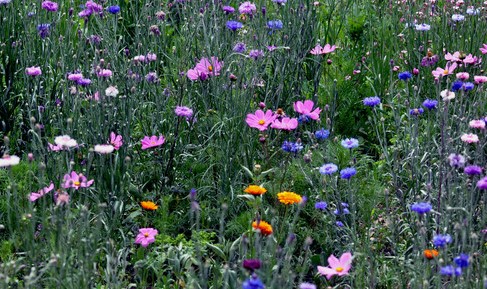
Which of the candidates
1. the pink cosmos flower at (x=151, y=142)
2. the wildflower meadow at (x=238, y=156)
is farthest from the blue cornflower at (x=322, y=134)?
the pink cosmos flower at (x=151, y=142)

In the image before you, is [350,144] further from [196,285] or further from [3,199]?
[3,199]

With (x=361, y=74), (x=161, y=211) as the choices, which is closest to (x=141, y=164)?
(x=161, y=211)

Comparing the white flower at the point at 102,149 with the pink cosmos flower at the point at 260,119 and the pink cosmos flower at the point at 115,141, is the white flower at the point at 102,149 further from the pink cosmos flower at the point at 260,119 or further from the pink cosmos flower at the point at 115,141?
the pink cosmos flower at the point at 260,119

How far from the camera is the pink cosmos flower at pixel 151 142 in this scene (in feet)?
10.6

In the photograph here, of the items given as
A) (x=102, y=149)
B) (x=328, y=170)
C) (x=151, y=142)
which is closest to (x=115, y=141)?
(x=151, y=142)

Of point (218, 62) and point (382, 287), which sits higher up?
point (218, 62)

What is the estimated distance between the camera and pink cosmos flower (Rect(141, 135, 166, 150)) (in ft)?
10.6

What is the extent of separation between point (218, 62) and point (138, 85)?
0.35 metres

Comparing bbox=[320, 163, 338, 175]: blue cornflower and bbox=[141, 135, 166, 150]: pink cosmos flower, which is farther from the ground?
bbox=[320, 163, 338, 175]: blue cornflower

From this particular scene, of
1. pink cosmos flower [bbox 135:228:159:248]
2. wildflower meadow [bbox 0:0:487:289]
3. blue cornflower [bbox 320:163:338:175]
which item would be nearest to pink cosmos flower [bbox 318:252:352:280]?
wildflower meadow [bbox 0:0:487:289]

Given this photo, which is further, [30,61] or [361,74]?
[361,74]

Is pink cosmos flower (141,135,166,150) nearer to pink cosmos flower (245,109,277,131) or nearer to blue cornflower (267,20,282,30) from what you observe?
pink cosmos flower (245,109,277,131)

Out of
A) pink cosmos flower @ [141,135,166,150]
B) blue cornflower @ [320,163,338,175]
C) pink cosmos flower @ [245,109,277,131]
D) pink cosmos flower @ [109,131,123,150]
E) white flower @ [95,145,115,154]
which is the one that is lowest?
pink cosmos flower @ [141,135,166,150]

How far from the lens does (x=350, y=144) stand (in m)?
3.03
